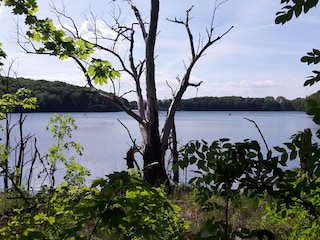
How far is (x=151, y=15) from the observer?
28.4 ft

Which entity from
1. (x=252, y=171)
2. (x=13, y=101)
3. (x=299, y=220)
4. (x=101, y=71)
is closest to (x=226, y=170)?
(x=252, y=171)

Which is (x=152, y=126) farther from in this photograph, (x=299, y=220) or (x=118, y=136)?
(x=118, y=136)

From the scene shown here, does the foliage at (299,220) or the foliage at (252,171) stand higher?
the foliage at (252,171)

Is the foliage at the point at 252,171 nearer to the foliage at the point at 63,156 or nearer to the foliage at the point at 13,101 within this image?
the foliage at the point at 63,156

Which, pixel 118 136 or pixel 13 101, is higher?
pixel 13 101

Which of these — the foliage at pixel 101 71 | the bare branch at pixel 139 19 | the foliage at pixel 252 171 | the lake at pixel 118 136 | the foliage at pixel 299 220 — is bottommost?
the lake at pixel 118 136

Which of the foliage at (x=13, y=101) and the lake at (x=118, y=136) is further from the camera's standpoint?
the lake at (x=118, y=136)

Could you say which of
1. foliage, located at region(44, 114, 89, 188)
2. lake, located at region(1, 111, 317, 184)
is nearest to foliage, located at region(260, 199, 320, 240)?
lake, located at region(1, 111, 317, 184)

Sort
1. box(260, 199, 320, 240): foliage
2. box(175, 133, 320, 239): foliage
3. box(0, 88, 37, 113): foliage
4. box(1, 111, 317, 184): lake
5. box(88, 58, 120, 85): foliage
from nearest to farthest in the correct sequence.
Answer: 1. box(175, 133, 320, 239): foliage
2. box(260, 199, 320, 240): foliage
3. box(88, 58, 120, 85): foliage
4. box(0, 88, 37, 113): foliage
5. box(1, 111, 317, 184): lake

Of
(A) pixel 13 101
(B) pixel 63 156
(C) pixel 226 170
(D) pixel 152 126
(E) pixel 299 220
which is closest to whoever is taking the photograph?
(C) pixel 226 170

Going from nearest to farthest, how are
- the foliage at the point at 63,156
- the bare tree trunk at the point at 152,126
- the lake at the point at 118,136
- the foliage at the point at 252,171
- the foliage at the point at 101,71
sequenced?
the foliage at the point at 252,171 → the foliage at the point at 101,71 → the foliage at the point at 63,156 → the bare tree trunk at the point at 152,126 → the lake at the point at 118,136

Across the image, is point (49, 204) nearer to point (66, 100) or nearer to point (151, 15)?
point (151, 15)

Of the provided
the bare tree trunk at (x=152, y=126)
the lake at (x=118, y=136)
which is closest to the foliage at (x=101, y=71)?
the lake at (x=118, y=136)

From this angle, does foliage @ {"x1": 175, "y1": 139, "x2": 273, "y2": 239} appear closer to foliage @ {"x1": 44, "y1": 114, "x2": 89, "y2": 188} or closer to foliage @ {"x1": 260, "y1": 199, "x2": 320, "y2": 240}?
foliage @ {"x1": 260, "y1": 199, "x2": 320, "y2": 240}
